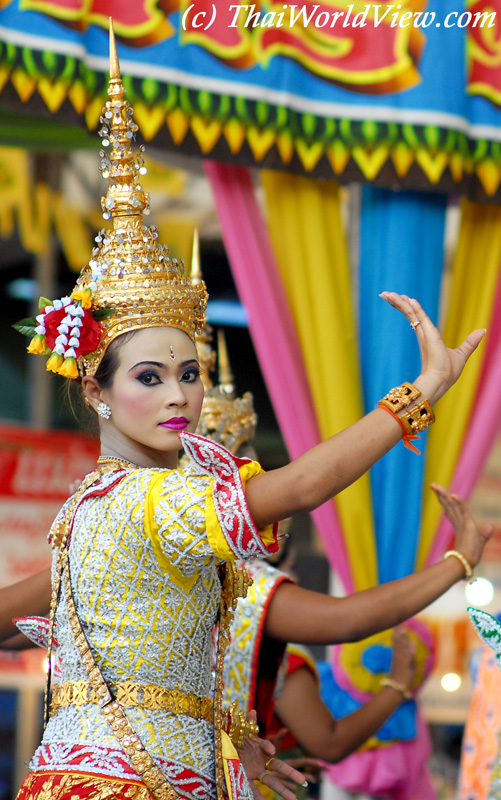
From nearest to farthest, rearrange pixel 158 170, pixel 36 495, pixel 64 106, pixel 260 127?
pixel 64 106, pixel 260 127, pixel 36 495, pixel 158 170

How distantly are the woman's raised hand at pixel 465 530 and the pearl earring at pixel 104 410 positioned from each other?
694mm

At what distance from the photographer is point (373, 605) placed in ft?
6.41

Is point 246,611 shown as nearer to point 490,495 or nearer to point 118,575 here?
point 118,575

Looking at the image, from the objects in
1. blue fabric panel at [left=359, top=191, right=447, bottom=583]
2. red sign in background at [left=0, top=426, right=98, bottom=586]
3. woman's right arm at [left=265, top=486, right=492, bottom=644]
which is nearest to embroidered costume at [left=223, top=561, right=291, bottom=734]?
woman's right arm at [left=265, top=486, right=492, bottom=644]

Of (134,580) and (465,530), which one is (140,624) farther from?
(465,530)

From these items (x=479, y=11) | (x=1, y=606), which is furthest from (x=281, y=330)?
(x=1, y=606)

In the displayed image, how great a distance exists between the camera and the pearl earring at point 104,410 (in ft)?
5.65

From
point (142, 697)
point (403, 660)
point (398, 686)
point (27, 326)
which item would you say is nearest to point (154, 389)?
point (27, 326)

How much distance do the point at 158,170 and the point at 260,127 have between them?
8.88 feet

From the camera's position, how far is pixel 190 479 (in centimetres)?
146

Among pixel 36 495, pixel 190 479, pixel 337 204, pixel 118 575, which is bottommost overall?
pixel 118 575

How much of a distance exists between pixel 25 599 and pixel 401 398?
0.94 metres

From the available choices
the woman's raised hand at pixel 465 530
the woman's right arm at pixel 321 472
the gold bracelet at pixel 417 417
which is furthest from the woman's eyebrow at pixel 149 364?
the woman's raised hand at pixel 465 530

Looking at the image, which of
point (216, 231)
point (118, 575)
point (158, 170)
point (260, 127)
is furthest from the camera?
point (216, 231)
